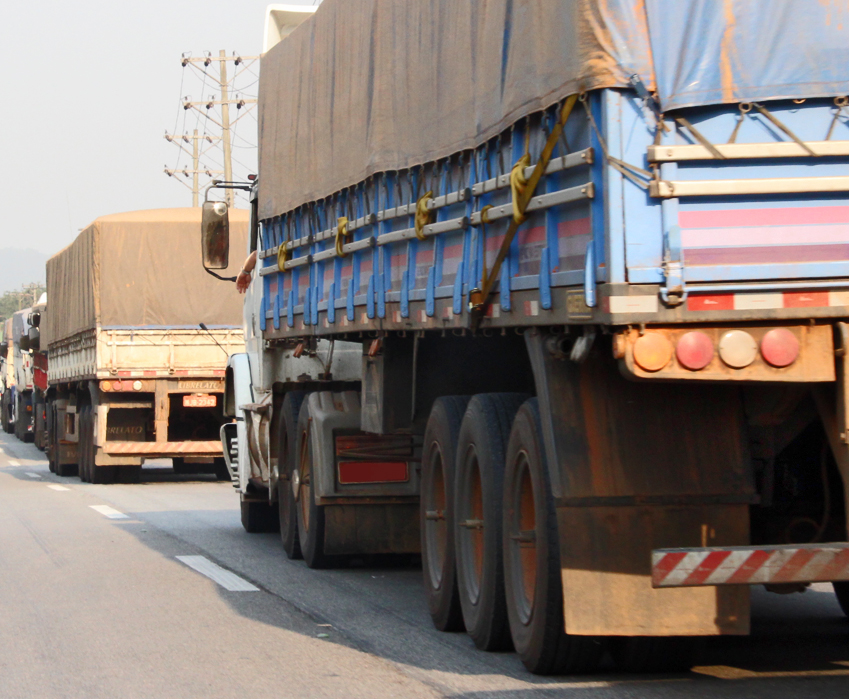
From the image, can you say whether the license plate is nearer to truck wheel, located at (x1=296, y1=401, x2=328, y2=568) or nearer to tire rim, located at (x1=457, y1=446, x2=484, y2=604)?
truck wheel, located at (x1=296, y1=401, x2=328, y2=568)

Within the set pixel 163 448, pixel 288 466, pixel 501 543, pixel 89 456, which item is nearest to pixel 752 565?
pixel 501 543

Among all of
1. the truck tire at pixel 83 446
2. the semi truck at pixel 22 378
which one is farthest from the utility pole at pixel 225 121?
the truck tire at pixel 83 446

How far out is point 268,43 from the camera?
12406 mm

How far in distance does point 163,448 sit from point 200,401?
2.64 ft

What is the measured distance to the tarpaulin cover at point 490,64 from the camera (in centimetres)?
516

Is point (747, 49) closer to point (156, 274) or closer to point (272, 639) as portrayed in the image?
point (272, 639)

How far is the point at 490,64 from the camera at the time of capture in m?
6.51

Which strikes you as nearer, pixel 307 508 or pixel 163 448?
pixel 307 508

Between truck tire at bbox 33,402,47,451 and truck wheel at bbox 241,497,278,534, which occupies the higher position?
truck tire at bbox 33,402,47,451

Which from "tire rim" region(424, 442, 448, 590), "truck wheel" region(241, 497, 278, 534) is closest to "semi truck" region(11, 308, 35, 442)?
"truck wheel" region(241, 497, 278, 534)

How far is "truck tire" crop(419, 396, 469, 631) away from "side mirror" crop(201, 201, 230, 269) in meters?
5.19

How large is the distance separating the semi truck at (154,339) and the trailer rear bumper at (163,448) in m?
0.01

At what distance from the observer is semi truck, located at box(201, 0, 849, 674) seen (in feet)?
16.6

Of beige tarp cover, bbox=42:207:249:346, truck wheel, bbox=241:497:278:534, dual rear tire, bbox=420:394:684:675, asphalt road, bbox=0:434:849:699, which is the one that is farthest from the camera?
beige tarp cover, bbox=42:207:249:346
